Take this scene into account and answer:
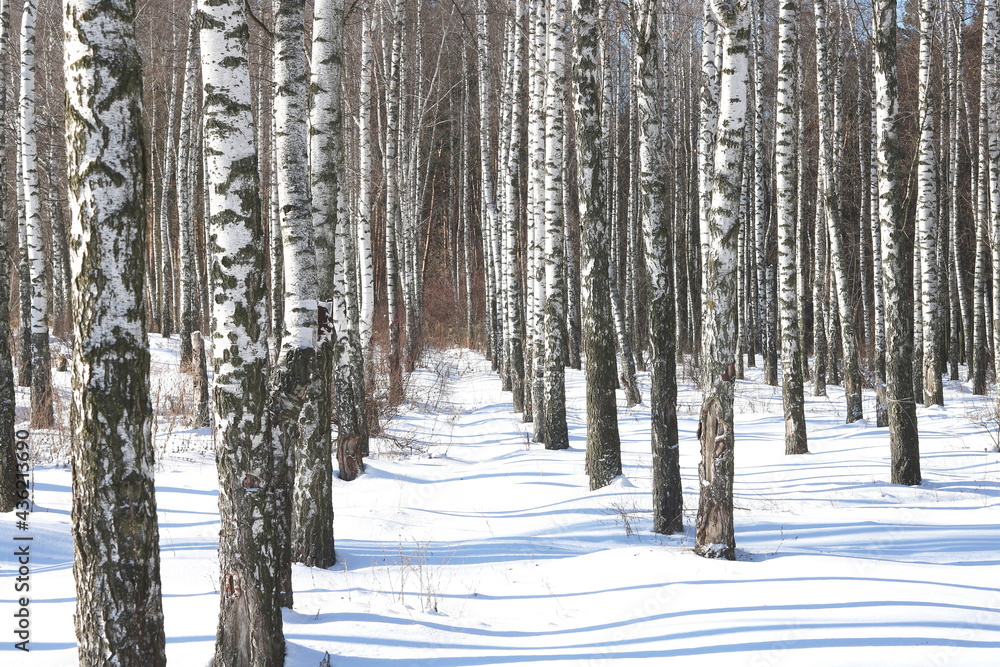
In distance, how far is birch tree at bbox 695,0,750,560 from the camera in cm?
550

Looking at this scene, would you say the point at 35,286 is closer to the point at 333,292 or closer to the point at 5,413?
the point at 5,413

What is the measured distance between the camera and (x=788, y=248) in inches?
409

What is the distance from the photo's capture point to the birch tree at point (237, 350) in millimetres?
3758

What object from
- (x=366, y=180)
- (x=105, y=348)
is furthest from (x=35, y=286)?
(x=105, y=348)

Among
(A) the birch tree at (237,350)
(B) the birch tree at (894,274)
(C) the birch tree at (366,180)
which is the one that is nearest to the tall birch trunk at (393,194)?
(C) the birch tree at (366,180)

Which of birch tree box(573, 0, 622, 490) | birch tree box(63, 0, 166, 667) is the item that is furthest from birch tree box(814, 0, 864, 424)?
birch tree box(63, 0, 166, 667)

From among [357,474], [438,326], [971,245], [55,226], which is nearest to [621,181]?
[438,326]

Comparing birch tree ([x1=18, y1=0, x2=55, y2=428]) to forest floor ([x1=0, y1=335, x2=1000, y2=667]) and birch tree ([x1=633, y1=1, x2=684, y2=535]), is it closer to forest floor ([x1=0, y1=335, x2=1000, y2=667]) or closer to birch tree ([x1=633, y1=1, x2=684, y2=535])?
forest floor ([x1=0, y1=335, x2=1000, y2=667])

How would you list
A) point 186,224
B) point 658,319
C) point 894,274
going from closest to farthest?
point 658,319
point 894,274
point 186,224

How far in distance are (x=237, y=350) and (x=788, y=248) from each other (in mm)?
8699

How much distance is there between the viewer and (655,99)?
664cm

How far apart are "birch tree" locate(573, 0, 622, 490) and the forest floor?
0.47m

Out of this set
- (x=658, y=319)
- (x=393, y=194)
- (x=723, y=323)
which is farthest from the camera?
(x=393, y=194)

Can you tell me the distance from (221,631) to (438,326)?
29.5 meters
